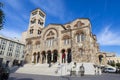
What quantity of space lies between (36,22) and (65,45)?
872 inches

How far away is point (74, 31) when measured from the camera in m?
33.8

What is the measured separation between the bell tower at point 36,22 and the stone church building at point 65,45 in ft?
21.3

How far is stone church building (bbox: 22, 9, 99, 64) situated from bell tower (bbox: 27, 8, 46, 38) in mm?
6480

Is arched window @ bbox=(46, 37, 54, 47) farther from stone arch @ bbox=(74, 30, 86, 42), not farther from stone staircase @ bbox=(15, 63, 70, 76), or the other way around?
stone staircase @ bbox=(15, 63, 70, 76)

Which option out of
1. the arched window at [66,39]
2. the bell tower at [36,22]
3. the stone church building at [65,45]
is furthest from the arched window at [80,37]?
the bell tower at [36,22]

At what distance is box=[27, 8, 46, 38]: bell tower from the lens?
50.0 metres

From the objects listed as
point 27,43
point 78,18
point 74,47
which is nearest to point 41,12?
point 27,43

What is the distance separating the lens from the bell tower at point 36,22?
50037 mm

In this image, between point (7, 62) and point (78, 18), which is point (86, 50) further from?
point (7, 62)

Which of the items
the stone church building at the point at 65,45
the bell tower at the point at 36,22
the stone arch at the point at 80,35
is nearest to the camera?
the stone church building at the point at 65,45

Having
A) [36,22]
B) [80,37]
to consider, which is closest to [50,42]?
[80,37]

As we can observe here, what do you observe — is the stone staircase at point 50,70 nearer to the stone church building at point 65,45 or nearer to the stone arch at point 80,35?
the stone church building at point 65,45

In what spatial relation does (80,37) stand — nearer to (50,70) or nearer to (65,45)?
(65,45)

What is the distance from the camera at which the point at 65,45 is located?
34.8m
